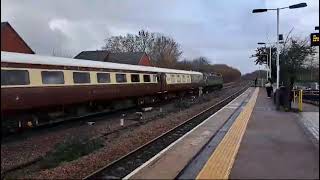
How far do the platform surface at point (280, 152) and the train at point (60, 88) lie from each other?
11456 millimetres

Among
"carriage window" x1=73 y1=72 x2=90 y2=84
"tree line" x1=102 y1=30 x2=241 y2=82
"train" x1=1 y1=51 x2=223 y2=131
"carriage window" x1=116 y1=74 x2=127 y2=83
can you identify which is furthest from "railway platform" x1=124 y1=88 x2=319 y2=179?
"tree line" x1=102 y1=30 x2=241 y2=82

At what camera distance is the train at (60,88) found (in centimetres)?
1742

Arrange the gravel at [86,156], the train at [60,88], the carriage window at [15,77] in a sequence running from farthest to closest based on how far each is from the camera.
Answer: the train at [60,88] → the carriage window at [15,77] → the gravel at [86,156]

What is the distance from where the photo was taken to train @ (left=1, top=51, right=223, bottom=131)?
17.4 m

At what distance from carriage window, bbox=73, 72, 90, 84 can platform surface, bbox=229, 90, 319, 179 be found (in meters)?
15.8

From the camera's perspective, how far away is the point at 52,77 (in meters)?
20.3

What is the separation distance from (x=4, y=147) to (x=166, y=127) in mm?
8075

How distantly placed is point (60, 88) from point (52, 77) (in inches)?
28.2

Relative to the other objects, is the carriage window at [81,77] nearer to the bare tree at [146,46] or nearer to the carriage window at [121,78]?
the carriage window at [121,78]

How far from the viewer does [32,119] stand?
19125mm

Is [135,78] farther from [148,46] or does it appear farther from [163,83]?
[148,46]

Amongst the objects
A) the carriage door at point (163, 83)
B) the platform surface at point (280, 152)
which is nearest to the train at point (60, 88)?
the carriage door at point (163, 83)

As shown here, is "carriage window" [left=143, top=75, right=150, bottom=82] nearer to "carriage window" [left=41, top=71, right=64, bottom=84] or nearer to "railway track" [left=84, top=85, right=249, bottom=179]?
"carriage window" [left=41, top=71, right=64, bottom=84]

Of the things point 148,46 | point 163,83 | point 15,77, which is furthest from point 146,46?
point 15,77
